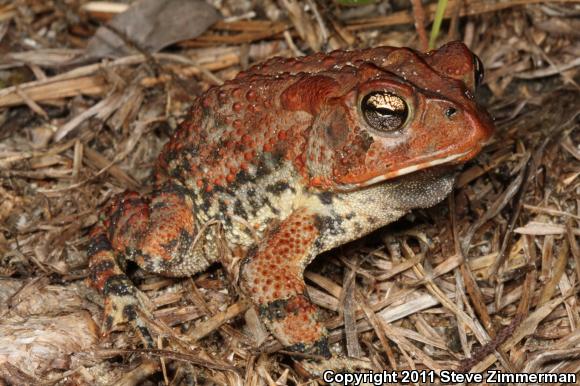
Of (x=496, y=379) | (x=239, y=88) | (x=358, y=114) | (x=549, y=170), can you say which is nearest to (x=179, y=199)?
(x=239, y=88)

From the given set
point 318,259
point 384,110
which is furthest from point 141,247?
point 384,110

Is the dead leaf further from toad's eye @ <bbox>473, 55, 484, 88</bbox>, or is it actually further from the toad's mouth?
the toad's mouth

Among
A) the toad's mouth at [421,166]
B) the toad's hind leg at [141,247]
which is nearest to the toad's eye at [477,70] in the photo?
the toad's mouth at [421,166]

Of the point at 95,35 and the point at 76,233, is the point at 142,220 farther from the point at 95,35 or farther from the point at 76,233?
the point at 95,35

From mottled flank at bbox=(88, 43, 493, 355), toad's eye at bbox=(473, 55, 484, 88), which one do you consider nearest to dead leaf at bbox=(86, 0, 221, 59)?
mottled flank at bbox=(88, 43, 493, 355)

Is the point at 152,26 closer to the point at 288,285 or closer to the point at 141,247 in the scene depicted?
the point at 141,247

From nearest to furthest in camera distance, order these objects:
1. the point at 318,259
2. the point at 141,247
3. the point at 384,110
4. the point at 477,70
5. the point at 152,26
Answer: the point at 384,110, the point at 477,70, the point at 141,247, the point at 318,259, the point at 152,26

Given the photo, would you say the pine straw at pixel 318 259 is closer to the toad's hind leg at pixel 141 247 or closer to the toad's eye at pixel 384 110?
the toad's hind leg at pixel 141 247
